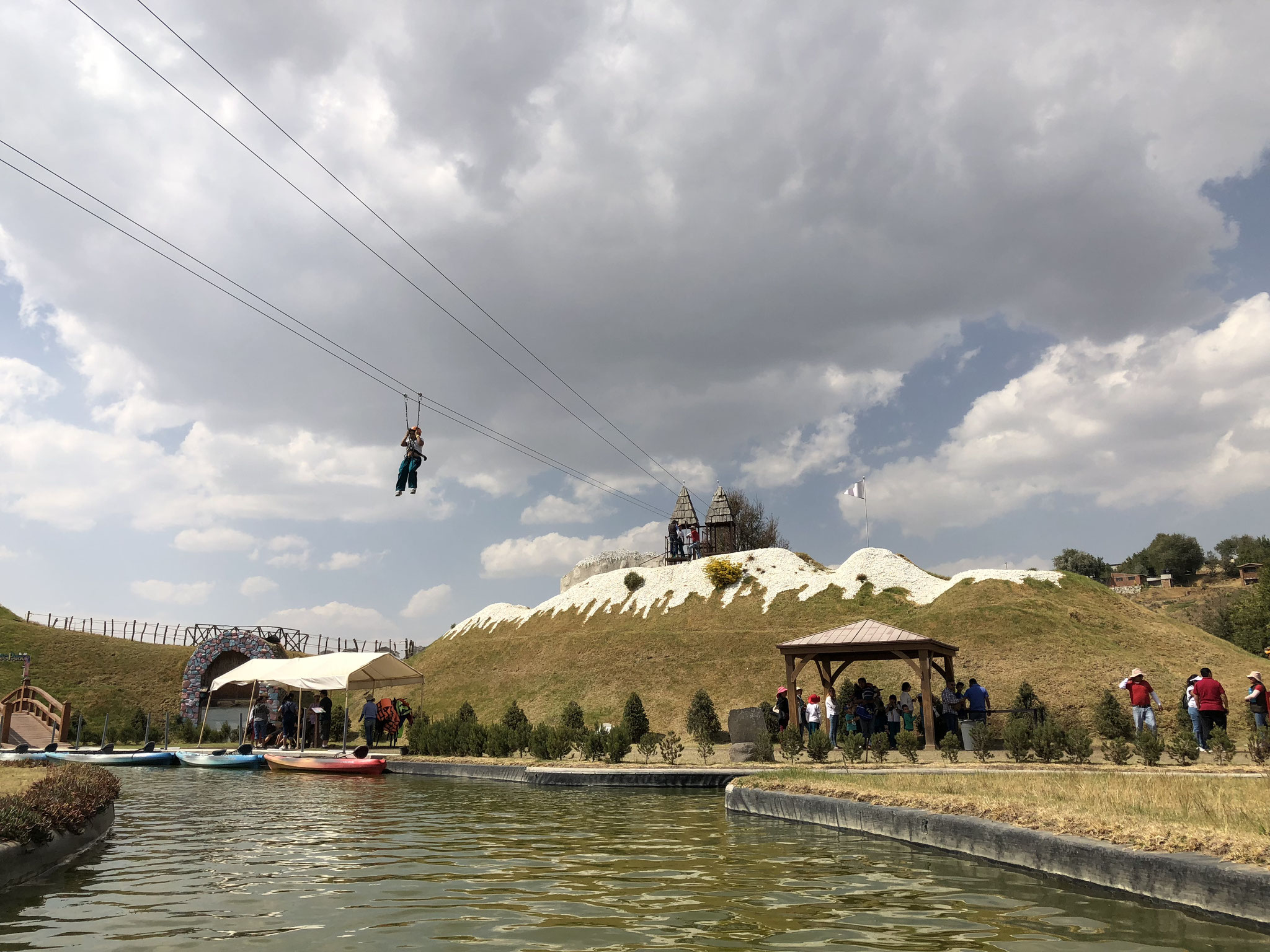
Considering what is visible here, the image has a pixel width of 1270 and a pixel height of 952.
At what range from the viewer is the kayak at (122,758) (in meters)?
26.8

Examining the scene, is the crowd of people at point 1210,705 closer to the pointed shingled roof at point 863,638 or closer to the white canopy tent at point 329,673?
the pointed shingled roof at point 863,638

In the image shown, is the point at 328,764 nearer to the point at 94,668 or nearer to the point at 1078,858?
the point at 1078,858

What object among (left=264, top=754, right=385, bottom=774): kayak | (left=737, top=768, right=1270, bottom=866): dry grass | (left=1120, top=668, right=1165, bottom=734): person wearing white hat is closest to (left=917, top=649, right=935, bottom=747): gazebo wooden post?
(left=1120, top=668, right=1165, bottom=734): person wearing white hat

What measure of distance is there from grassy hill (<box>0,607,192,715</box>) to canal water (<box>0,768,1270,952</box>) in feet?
168

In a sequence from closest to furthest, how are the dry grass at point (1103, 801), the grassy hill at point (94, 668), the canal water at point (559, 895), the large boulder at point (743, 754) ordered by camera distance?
the canal water at point (559, 895)
the dry grass at point (1103, 801)
the large boulder at point (743, 754)
the grassy hill at point (94, 668)

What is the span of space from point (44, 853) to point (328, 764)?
52.0 ft

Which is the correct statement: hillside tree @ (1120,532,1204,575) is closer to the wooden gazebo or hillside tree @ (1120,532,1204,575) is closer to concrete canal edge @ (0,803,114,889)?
the wooden gazebo

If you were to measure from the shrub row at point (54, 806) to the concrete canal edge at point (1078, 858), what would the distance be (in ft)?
31.4

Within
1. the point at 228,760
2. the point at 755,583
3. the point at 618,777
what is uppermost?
the point at 755,583

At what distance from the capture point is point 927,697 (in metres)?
24.3

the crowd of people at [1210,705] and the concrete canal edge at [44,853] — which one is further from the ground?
the crowd of people at [1210,705]

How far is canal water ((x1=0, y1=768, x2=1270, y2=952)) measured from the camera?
571cm

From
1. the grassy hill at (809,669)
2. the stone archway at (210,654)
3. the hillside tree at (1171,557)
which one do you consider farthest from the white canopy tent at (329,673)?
the hillside tree at (1171,557)

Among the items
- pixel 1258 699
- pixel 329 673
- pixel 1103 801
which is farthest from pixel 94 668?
pixel 1258 699
